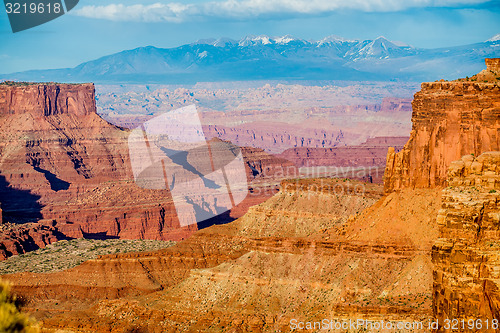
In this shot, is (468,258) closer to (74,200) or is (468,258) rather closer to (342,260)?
(342,260)

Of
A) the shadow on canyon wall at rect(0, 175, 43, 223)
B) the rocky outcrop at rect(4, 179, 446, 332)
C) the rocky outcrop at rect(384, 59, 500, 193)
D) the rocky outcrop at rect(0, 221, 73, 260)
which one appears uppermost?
the rocky outcrop at rect(384, 59, 500, 193)

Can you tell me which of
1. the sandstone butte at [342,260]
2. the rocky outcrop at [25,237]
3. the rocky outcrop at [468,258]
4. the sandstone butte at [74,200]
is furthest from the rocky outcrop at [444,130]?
the sandstone butte at [74,200]

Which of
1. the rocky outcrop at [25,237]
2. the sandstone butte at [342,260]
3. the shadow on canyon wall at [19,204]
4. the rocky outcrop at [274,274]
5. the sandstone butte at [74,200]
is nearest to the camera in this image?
the sandstone butte at [342,260]

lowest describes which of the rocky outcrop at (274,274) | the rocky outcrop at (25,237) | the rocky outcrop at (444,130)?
the rocky outcrop at (25,237)

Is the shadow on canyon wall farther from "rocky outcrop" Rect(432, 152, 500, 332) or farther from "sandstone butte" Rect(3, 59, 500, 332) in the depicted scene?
"rocky outcrop" Rect(432, 152, 500, 332)

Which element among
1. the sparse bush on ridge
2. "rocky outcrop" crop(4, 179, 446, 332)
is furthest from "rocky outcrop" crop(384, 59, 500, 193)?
the sparse bush on ridge

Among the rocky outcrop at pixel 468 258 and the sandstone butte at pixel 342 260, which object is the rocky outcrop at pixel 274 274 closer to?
the sandstone butte at pixel 342 260

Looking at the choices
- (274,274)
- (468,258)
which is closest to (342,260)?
(274,274)
